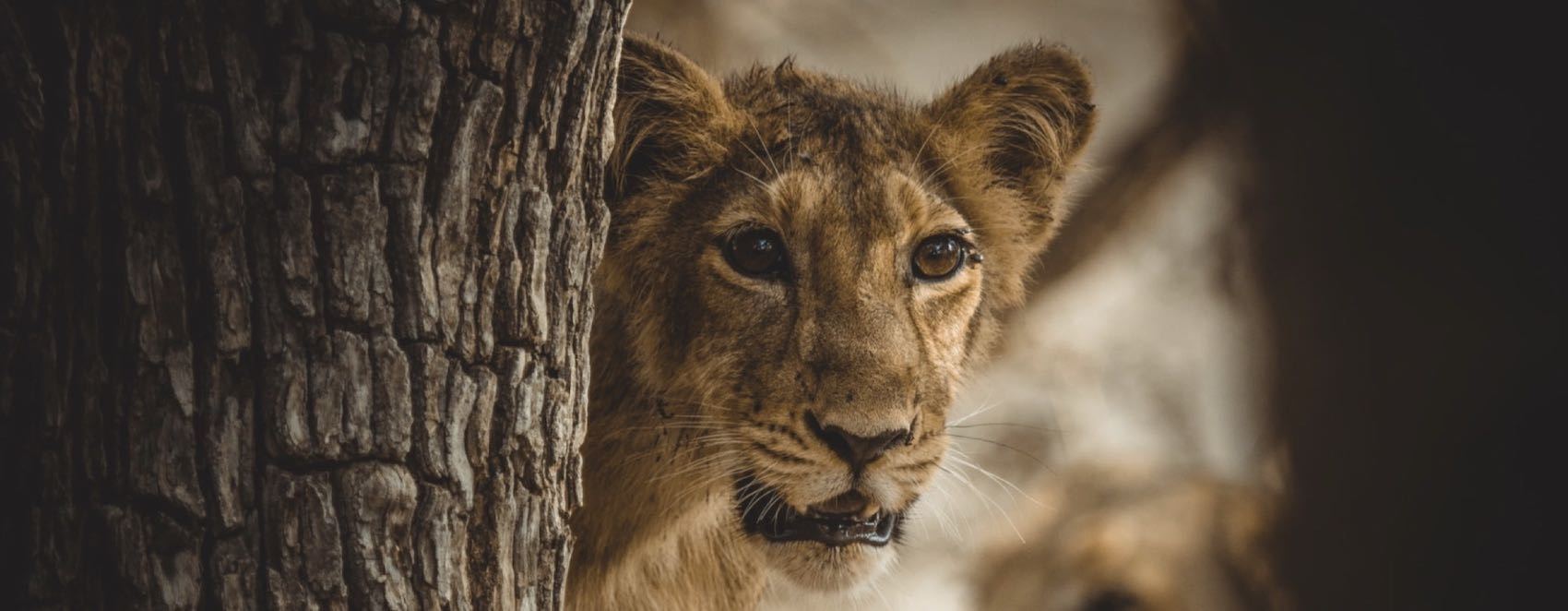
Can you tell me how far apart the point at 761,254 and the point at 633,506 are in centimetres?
84

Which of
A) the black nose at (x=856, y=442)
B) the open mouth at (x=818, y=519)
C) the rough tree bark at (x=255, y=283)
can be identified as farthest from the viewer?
the open mouth at (x=818, y=519)

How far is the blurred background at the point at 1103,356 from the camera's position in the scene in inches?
226

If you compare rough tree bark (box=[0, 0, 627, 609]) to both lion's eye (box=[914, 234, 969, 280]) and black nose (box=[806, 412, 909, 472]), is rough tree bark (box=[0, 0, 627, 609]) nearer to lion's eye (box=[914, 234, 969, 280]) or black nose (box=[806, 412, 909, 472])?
black nose (box=[806, 412, 909, 472])

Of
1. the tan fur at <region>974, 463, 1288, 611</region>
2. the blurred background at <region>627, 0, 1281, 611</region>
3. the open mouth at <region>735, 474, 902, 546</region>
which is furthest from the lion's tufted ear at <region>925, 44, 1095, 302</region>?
the tan fur at <region>974, 463, 1288, 611</region>

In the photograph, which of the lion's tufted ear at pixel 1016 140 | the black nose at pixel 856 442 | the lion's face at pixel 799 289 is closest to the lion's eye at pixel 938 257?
the lion's face at pixel 799 289

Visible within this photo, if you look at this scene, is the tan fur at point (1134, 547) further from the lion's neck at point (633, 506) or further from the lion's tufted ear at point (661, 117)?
the lion's tufted ear at point (661, 117)

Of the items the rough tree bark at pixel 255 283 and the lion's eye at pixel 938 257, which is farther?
the lion's eye at pixel 938 257

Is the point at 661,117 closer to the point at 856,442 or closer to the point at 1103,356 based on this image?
the point at 856,442

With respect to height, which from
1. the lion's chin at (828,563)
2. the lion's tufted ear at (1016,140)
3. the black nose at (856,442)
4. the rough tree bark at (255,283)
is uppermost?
the lion's tufted ear at (1016,140)

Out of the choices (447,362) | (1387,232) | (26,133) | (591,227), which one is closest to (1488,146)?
(1387,232)

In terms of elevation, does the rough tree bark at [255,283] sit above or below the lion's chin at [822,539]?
above

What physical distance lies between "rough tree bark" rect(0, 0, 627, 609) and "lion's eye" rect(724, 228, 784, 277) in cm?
122

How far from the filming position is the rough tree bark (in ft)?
5.78

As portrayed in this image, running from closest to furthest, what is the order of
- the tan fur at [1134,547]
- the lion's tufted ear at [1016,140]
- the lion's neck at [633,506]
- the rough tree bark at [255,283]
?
the rough tree bark at [255,283], the lion's neck at [633,506], the lion's tufted ear at [1016,140], the tan fur at [1134,547]
